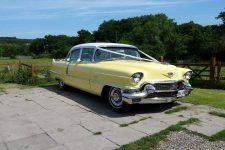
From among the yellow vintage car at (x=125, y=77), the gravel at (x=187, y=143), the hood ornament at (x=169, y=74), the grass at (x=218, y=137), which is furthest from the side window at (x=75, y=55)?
the grass at (x=218, y=137)

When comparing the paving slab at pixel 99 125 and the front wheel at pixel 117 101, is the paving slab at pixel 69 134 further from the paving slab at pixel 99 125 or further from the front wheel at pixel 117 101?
the front wheel at pixel 117 101

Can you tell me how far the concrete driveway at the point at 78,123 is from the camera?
A: 5.32 metres

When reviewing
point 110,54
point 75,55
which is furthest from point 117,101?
point 75,55

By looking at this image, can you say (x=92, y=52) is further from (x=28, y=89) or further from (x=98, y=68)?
(x=28, y=89)

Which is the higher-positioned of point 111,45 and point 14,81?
point 111,45

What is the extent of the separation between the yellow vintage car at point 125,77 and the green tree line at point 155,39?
165 ft

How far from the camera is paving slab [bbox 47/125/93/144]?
5.45 meters

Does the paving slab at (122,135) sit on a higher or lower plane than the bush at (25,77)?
lower

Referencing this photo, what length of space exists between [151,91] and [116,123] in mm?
1059

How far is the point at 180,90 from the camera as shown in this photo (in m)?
7.25

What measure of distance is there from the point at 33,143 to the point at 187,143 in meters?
2.49

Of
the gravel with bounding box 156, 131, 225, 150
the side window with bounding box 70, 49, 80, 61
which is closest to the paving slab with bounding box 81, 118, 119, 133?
the gravel with bounding box 156, 131, 225, 150

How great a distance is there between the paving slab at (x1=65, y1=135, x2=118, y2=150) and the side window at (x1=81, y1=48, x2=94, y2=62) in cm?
349

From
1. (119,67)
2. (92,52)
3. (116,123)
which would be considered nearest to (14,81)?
(92,52)
